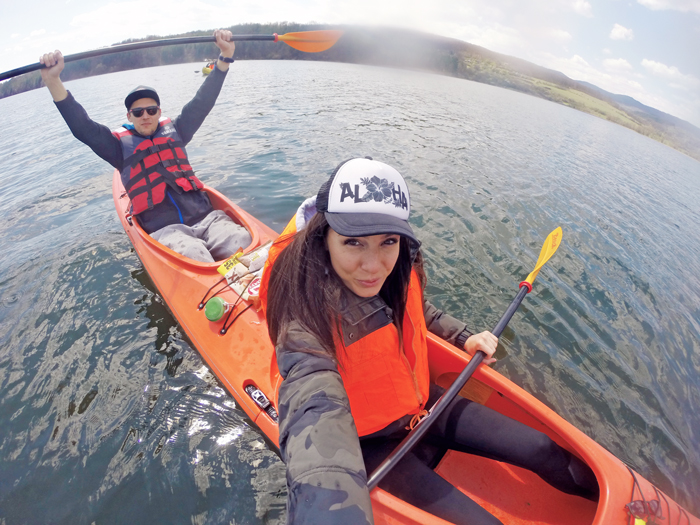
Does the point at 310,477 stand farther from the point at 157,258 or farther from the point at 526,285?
the point at 157,258

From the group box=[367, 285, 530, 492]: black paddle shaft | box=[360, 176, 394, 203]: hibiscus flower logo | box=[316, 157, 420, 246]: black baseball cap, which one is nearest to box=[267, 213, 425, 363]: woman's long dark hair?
box=[316, 157, 420, 246]: black baseball cap

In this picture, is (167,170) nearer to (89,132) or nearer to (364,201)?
(89,132)

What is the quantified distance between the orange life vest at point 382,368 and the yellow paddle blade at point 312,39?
15.5 feet

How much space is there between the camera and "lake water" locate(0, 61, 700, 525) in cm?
296

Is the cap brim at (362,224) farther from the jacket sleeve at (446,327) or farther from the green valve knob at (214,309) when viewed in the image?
the green valve knob at (214,309)

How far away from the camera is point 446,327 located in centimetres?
276

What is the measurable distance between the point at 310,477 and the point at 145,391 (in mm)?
3158

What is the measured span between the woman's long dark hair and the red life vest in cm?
394

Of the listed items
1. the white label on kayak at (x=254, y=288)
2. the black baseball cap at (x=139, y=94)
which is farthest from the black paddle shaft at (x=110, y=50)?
the white label on kayak at (x=254, y=288)

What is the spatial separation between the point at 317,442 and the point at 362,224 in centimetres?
88

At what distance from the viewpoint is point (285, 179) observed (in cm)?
859

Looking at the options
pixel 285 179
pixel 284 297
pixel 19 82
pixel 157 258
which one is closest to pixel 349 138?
pixel 285 179

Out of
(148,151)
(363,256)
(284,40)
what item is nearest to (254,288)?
(363,256)

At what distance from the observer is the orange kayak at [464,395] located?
1.92 meters
